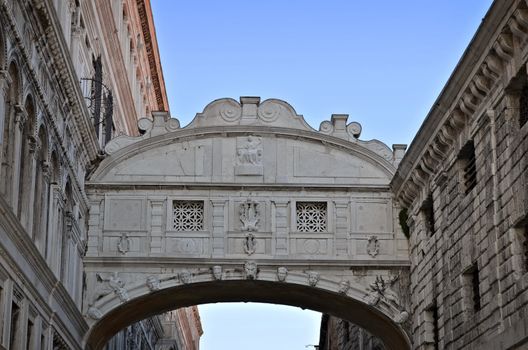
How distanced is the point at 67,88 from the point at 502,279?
10.3 meters

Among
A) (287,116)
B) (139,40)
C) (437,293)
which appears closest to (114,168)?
(287,116)

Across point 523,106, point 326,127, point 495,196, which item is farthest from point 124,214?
point 523,106

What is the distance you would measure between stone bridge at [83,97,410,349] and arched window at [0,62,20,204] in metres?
9.30

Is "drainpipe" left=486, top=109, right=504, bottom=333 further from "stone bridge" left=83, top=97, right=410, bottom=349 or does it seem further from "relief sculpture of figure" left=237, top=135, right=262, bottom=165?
"relief sculpture of figure" left=237, top=135, right=262, bottom=165

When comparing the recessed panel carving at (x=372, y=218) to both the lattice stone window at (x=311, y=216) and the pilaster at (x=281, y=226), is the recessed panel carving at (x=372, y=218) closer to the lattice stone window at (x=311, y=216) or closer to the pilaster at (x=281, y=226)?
the lattice stone window at (x=311, y=216)

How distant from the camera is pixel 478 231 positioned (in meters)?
24.8

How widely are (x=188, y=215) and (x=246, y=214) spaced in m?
1.50

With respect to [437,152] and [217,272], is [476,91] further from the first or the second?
[217,272]

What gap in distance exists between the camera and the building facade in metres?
22.0

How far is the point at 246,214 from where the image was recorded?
104ft

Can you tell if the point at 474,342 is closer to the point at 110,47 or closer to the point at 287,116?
the point at 287,116

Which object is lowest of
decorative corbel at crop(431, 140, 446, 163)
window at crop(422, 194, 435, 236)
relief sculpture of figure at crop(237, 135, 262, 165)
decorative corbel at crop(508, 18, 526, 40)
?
window at crop(422, 194, 435, 236)

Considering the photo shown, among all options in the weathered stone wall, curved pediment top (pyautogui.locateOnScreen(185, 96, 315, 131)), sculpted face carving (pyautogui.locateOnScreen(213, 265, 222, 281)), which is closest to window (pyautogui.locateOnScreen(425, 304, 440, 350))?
sculpted face carving (pyautogui.locateOnScreen(213, 265, 222, 281))

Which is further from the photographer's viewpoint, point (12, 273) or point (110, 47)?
point (110, 47)
